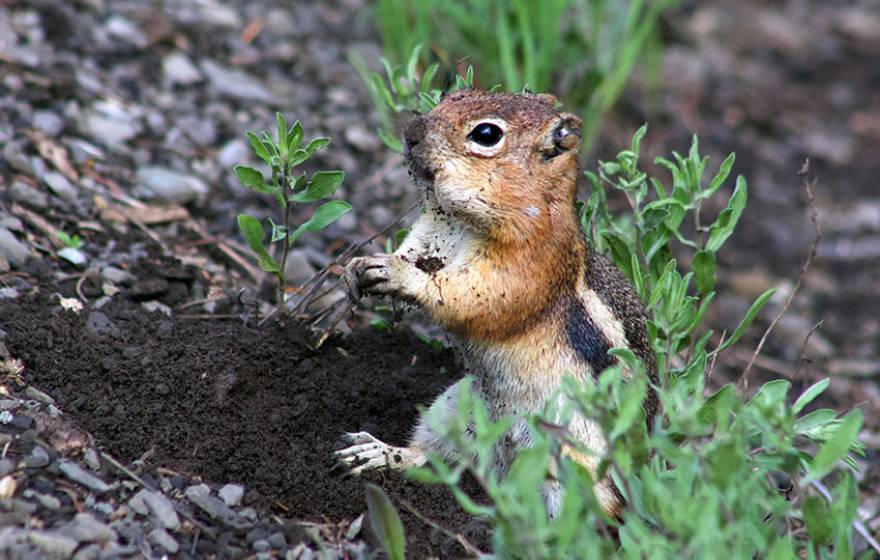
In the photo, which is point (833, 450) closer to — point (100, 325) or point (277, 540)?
point (277, 540)

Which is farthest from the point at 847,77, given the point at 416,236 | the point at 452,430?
the point at 452,430

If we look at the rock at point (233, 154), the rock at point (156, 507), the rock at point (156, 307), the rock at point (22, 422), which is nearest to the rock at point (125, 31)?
the rock at point (233, 154)

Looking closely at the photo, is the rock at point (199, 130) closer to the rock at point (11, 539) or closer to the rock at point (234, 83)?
the rock at point (234, 83)

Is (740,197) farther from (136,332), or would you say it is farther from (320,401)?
(136,332)

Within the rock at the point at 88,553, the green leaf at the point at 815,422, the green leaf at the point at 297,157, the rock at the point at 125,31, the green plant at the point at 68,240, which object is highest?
the green leaf at the point at 297,157

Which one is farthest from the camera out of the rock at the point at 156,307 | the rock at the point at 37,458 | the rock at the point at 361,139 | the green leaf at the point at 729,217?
the rock at the point at 361,139

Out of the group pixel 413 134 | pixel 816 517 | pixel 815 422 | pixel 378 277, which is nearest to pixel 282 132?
pixel 413 134
